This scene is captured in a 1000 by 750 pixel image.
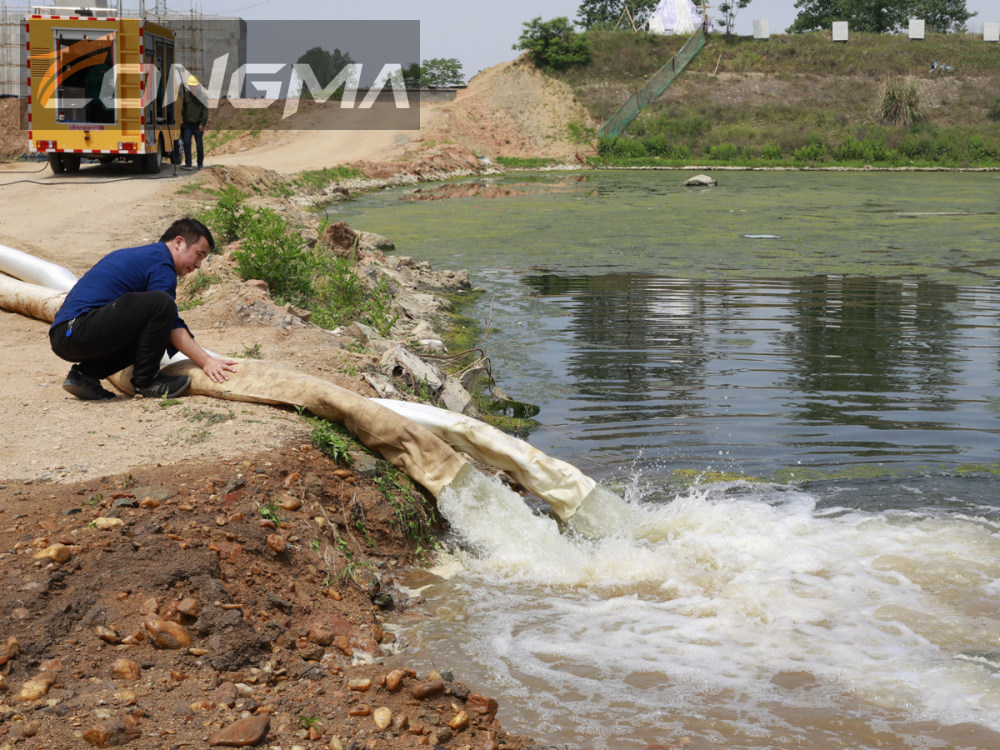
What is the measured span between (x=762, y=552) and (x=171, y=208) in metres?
10.9

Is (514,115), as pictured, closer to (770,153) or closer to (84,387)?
(770,153)

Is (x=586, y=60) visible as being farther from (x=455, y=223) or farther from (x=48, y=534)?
(x=48, y=534)

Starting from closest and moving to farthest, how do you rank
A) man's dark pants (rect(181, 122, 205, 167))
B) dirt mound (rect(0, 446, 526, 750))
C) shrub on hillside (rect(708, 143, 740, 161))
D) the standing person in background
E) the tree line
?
dirt mound (rect(0, 446, 526, 750)) → the standing person in background → man's dark pants (rect(181, 122, 205, 167)) → shrub on hillside (rect(708, 143, 740, 161)) → the tree line

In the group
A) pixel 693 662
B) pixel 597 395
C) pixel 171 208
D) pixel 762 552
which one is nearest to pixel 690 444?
pixel 597 395

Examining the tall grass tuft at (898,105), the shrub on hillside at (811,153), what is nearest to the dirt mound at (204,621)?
the shrub on hillside at (811,153)

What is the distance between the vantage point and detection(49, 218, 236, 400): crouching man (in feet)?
17.8

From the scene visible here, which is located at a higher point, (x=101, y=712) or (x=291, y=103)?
(x=291, y=103)

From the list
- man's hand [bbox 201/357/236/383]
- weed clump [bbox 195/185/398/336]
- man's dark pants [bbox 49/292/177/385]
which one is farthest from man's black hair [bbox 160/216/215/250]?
weed clump [bbox 195/185/398/336]

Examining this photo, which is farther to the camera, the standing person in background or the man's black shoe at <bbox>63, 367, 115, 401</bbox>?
the standing person in background

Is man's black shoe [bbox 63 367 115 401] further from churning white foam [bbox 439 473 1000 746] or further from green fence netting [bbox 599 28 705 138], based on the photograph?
green fence netting [bbox 599 28 705 138]

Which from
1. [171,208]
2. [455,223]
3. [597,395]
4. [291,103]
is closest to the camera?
[597,395]

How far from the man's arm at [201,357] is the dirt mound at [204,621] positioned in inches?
36.0

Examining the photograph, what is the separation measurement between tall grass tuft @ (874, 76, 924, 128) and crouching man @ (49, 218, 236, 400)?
4388 cm

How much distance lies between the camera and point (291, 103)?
38.9 meters
